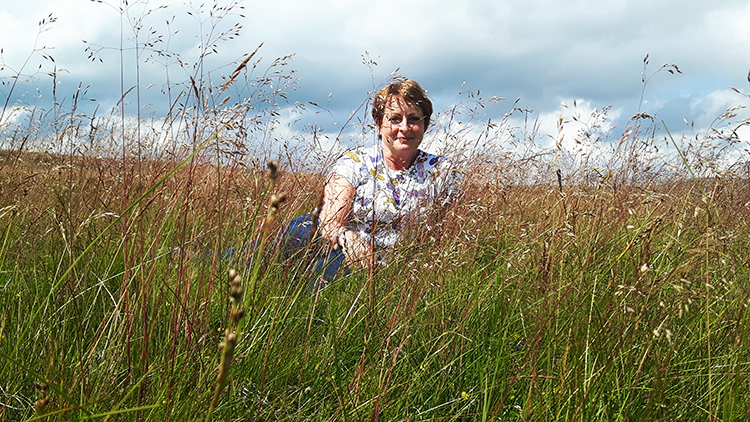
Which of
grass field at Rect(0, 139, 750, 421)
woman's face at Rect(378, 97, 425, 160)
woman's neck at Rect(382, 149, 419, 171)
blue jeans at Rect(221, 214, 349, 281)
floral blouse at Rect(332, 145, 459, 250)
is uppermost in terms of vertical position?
woman's face at Rect(378, 97, 425, 160)

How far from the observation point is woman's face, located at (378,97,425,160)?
2.91 metres

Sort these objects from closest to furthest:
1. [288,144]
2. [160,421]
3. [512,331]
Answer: [160,421] → [512,331] → [288,144]

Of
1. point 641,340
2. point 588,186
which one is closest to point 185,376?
point 641,340

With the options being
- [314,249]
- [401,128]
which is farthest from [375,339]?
[401,128]

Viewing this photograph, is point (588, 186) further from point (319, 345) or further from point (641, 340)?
point (319, 345)

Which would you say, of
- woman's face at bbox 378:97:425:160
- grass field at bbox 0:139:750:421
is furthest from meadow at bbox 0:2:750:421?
woman's face at bbox 378:97:425:160

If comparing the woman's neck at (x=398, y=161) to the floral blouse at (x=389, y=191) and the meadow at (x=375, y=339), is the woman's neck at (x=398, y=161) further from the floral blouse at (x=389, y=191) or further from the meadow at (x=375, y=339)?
the meadow at (x=375, y=339)

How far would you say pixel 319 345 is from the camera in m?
1.50

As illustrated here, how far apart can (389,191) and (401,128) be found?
547mm

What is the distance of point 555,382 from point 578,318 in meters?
0.23

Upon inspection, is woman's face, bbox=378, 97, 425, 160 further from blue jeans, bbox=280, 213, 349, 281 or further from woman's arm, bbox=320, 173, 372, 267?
blue jeans, bbox=280, 213, 349, 281

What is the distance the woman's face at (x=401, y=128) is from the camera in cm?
291

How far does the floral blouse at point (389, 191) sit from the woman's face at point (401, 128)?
0.12 meters

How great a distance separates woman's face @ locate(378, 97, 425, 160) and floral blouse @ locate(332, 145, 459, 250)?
122 millimetres
